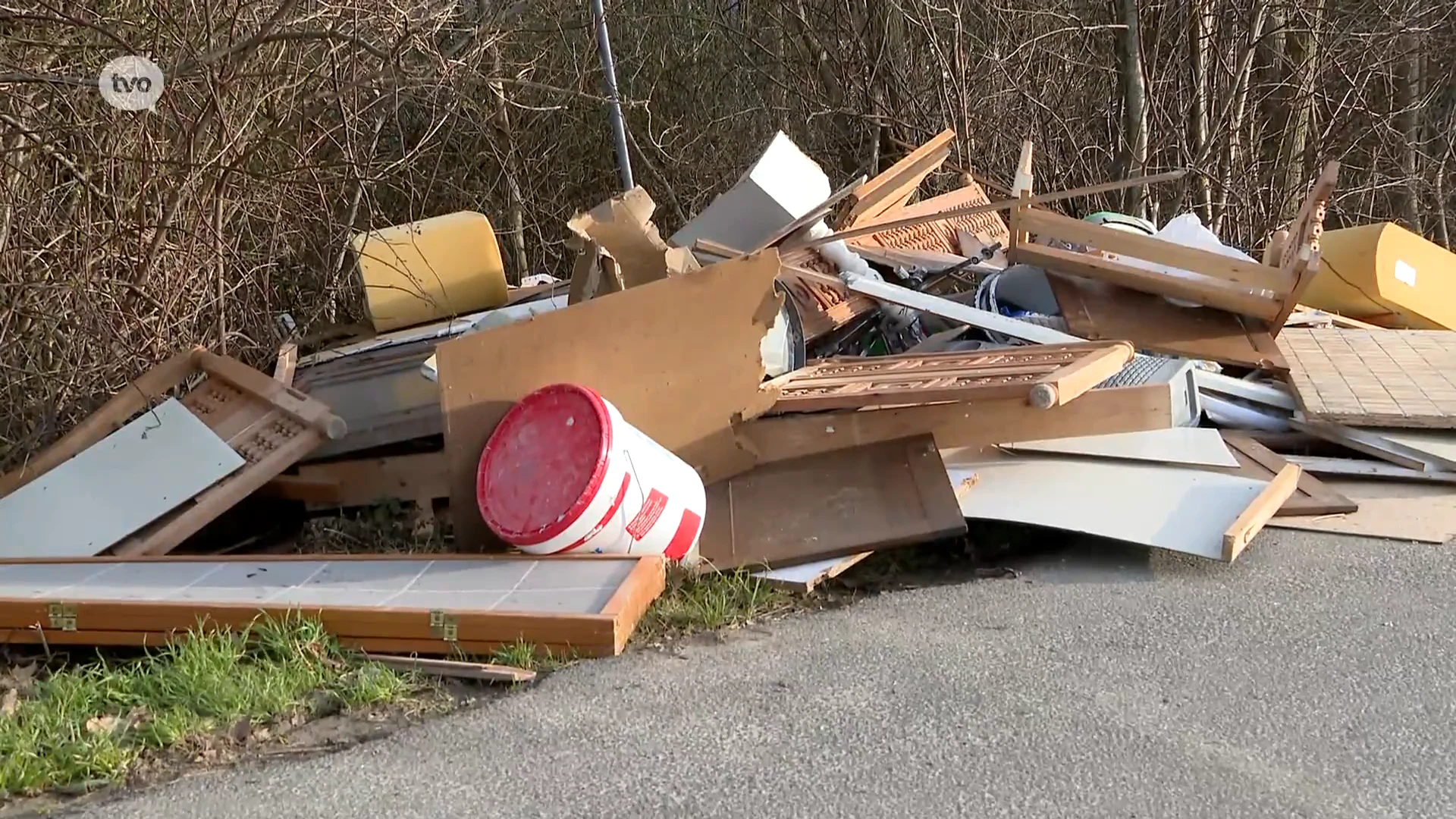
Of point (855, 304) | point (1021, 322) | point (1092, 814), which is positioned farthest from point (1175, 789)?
point (855, 304)

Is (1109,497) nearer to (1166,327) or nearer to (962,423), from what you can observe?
(962,423)

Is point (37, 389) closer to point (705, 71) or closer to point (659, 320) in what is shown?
point (659, 320)

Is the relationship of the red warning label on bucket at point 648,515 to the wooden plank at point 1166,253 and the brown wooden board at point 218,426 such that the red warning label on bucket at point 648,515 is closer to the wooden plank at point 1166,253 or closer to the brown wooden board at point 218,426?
the brown wooden board at point 218,426

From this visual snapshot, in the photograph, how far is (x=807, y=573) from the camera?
3385mm

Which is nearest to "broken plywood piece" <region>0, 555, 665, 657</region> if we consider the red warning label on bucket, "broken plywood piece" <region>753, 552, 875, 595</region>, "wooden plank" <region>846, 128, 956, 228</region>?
the red warning label on bucket

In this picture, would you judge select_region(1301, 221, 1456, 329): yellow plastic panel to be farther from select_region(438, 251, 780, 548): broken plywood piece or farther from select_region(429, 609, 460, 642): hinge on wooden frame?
select_region(429, 609, 460, 642): hinge on wooden frame

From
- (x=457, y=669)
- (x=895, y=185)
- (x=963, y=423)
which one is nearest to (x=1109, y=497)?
(x=963, y=423)

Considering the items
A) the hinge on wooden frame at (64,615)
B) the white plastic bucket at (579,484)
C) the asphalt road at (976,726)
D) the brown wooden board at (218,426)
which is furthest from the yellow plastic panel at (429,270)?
the asphalt road at (976,726)

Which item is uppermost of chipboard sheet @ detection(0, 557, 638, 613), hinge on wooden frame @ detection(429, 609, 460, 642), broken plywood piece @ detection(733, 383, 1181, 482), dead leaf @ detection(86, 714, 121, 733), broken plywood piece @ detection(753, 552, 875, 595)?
broken plywood piece @ detection(733, 383, 1181, 482)

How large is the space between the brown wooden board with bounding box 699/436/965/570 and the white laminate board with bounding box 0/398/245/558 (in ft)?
5.67

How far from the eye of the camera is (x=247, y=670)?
2.73 meters

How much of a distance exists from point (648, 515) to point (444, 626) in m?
0.67

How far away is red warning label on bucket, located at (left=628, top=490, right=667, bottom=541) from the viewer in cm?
317

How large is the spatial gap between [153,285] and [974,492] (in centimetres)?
332
